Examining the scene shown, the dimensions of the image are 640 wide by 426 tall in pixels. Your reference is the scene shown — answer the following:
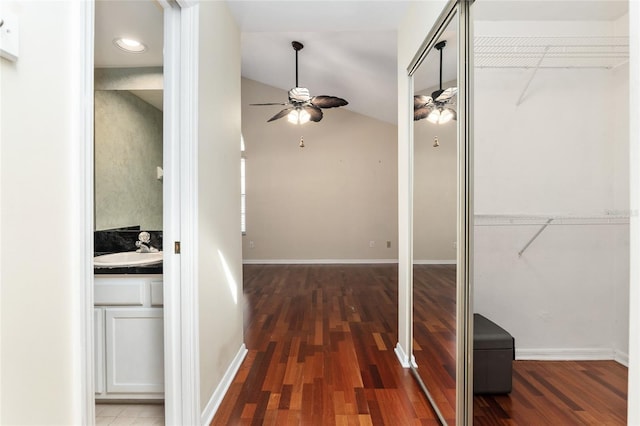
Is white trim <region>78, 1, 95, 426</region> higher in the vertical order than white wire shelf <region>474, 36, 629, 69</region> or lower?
lower

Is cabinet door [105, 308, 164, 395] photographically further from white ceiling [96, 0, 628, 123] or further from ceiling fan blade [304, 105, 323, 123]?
ceiling fan blade [304, 105, 323, 123]

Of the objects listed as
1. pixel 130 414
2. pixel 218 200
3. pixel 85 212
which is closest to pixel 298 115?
pixel 218 200

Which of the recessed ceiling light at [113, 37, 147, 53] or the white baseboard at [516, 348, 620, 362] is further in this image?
the recessed ceiling light at [113, 37, 147, 53]

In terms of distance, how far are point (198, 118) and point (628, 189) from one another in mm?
1692

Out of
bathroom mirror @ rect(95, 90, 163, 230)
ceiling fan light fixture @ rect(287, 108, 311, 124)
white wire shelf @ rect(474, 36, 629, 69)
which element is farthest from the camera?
ceiling fan light fixture @ rect(287, 108, 311, 124)

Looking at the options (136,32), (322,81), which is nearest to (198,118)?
(136,32)

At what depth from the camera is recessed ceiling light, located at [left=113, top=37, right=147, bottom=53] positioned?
7.47 ft

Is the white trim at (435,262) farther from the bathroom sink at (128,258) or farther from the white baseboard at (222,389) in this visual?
the bathroom sink at (128,258)

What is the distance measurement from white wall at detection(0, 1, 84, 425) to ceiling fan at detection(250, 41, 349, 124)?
3511 mm

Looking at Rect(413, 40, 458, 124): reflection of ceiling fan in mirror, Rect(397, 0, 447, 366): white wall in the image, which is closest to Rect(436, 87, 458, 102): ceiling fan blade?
Rect(413, 40, 458, 124): reflection of ceiling fan in mirror

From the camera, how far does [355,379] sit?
90.0 inches

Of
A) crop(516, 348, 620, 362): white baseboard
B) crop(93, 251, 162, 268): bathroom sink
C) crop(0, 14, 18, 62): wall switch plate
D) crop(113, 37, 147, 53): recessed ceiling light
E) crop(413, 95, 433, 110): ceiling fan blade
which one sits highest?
crop(113, 37, 147, 53): recessed ceiling light

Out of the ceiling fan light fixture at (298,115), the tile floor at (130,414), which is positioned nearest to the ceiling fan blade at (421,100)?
the tile floor at (130,414)

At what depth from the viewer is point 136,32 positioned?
86.0 inches
